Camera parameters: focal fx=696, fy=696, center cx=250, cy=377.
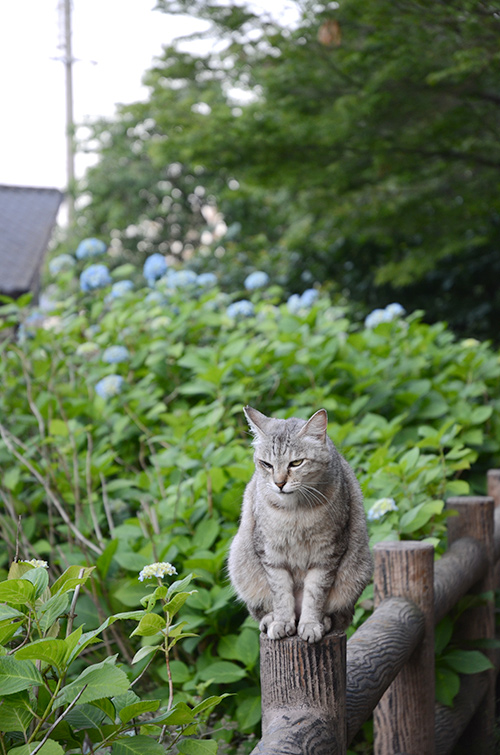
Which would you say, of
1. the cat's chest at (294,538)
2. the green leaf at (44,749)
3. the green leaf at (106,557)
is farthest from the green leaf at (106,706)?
the green leaf at (106,557)

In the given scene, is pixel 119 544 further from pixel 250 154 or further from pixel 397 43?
pixel 250 154

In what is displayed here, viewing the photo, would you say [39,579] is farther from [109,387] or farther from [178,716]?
[109,387]

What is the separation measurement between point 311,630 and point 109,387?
2468 mm

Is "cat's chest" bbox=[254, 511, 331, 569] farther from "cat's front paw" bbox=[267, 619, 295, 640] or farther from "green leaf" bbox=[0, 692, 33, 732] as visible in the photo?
"green leaf" bbox=[0, 692, 33, 732]

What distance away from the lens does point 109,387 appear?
3.64 m

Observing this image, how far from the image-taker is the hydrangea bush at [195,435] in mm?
2375

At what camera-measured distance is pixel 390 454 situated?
9.77 ft

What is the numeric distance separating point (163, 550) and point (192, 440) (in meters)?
0.80

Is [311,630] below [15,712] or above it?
below

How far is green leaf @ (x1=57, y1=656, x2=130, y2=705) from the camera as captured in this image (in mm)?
1021

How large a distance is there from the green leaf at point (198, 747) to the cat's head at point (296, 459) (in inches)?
19.7

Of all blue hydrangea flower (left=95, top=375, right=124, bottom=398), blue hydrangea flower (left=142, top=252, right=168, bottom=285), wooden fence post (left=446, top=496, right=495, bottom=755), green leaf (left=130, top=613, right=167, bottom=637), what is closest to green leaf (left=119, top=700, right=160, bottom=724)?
green leaf (left=130, top=613, right=167, bottom=637)

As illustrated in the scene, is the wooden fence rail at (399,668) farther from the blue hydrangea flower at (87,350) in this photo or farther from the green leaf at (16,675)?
the blue hydrangea flower at (87,350)

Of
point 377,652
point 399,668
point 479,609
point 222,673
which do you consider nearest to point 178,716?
point 377,652
